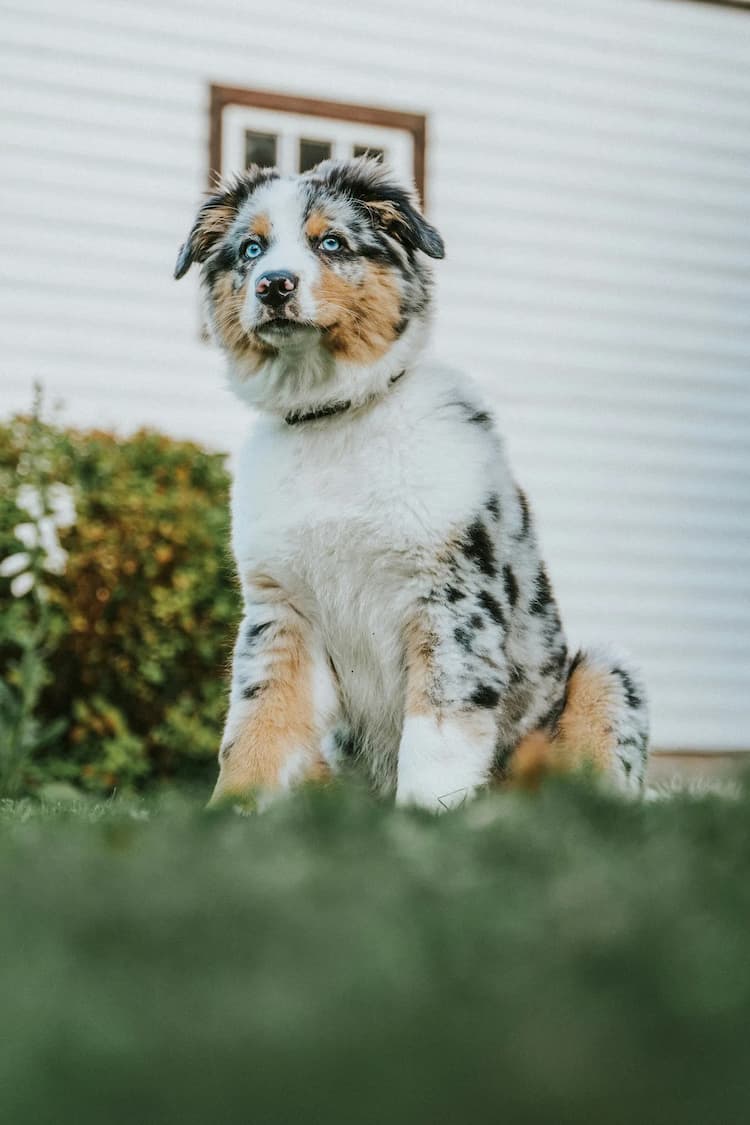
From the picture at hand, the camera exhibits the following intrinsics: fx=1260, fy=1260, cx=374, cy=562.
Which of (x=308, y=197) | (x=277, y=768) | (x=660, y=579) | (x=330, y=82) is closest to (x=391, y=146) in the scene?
(x=330, y=82)

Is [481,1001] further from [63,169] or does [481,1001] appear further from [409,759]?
[63,169]

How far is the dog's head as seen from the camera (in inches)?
110

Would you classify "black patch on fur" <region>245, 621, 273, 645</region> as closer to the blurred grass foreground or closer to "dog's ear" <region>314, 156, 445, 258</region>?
"dog's ear" <region>314, 156, 445, 258</region>

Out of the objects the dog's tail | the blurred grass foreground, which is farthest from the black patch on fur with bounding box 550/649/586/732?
the blurred grass foreground

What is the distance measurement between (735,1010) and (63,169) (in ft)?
22.1

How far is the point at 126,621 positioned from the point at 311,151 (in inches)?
138

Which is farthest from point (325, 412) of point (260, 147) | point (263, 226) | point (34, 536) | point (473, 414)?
point (260, 147)

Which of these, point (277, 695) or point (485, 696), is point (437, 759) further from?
point (277, 695)

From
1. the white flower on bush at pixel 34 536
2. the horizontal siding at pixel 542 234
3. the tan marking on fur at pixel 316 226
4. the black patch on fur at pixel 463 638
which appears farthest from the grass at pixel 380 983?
the horizontal siding at pixel 542 234

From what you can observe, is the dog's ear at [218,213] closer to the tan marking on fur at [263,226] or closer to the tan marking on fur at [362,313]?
the tan marking on fur at [263,226]

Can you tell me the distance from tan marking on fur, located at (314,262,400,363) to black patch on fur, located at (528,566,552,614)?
697 mm

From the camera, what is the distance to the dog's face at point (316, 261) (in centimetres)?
280

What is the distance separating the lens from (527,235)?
307 inches

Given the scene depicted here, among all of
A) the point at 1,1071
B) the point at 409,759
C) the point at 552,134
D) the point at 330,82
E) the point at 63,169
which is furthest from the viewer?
the point at 552,134
